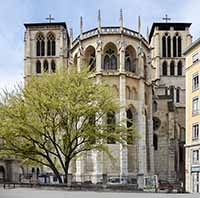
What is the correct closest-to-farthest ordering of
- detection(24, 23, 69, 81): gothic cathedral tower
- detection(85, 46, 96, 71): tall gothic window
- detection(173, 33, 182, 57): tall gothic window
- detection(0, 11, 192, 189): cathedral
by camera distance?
detection(0, 11, 192, 189): cathedral → detection(85, 46, 96, 71): tall gothic window → detection(24, 23, 69, 81): gothic cathedral tower → detection(173, 33, 182, 57): tall gothic window

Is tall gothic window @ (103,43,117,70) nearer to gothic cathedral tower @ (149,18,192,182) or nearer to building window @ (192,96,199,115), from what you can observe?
gothic cathedral tower @ (149,18,192,182)

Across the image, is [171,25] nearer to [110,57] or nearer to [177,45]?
[177,45]

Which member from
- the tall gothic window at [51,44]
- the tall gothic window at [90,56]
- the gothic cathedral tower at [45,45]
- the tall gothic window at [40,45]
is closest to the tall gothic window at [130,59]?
the tall gothic window at [90,56]

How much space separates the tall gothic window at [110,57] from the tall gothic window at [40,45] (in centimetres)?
2479

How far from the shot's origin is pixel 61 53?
89.3m

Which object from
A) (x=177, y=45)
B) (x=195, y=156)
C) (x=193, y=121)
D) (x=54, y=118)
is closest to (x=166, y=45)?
(x=177, y=45)

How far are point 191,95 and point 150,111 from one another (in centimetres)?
2140

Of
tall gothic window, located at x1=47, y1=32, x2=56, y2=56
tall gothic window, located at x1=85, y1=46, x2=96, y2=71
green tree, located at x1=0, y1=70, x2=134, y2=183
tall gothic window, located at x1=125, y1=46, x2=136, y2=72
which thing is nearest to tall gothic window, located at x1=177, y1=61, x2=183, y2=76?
tall gothic window, located at x1=47, y1=32, x2=56, y2=56

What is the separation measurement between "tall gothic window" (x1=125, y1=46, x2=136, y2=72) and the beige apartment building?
16574 mm

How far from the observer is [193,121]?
5072 cm

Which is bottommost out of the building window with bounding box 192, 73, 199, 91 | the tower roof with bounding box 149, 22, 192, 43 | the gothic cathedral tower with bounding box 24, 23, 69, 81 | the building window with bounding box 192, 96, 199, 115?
the building window with bounding box 192, 96, 199, 115

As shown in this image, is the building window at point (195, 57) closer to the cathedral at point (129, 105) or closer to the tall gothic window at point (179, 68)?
the cathedral at point (129, 105)

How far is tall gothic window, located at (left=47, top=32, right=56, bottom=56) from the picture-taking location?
91125mm

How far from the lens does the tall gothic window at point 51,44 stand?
91.1 meters
